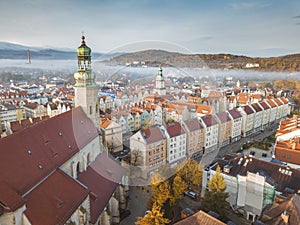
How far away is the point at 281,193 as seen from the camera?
1891 cm

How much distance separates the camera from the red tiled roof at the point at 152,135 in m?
26.1

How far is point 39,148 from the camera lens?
49.6ft

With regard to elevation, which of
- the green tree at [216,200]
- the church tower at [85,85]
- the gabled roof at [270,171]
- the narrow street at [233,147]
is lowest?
the narrow street at [233,147]

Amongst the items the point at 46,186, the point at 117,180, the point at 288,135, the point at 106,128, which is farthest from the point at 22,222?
the point at 288,135

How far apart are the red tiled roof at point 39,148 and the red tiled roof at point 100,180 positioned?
2628 mm

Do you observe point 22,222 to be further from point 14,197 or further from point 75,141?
point 75,141

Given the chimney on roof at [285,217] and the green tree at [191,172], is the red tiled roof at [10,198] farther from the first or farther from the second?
the green tree at [191,172]

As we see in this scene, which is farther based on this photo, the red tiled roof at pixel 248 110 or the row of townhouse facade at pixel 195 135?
the red tiled roof at pixel 248 110

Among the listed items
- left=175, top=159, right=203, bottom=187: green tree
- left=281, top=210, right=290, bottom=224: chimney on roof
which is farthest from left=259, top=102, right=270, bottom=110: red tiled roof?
left=281, top=210, right=290, bottom=224: chimney on roof

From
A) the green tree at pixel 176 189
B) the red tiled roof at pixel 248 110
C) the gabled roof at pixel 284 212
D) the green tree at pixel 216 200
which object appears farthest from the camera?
the red tiled roof at pixel 248 110

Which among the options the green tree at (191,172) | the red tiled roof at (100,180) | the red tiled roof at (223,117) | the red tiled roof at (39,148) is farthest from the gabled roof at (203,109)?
the red tiled roof at (39,148)

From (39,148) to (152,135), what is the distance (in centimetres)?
1371

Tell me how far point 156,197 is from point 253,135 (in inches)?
1224

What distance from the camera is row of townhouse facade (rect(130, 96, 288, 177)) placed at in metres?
26.2
